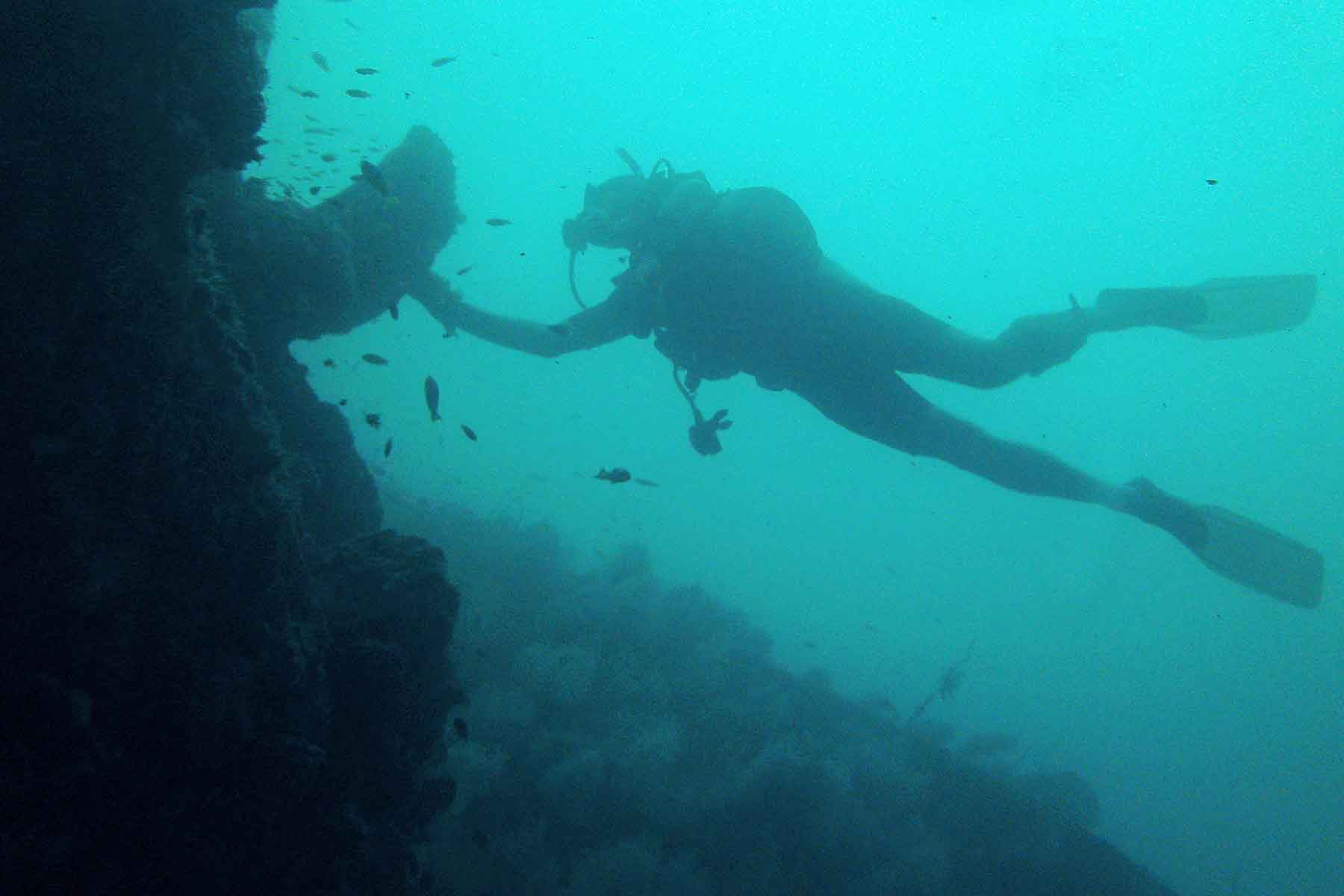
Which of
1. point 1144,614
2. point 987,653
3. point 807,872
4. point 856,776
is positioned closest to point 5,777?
point 807,872

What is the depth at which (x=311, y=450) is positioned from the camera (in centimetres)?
571

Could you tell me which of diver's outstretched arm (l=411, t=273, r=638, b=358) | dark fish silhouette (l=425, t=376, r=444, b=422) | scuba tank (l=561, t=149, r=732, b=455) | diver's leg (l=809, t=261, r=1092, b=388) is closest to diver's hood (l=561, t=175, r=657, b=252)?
scuba tank (l=561, t=149, r=732, b=455)

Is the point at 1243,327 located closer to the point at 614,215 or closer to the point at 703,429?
the point at 703,429

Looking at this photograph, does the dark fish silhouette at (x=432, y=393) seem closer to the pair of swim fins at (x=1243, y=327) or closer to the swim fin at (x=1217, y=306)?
the swim fin at (x=1217, y=306)

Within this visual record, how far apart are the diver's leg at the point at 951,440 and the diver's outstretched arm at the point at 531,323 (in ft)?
7.58

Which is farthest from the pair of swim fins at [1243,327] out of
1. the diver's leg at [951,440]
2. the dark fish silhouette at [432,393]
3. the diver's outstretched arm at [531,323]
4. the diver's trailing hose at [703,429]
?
the dark fish silhouette at [432,393]

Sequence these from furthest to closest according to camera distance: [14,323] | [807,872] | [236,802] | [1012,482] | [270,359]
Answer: [807,872]
[1012,482]
[270,359]
[236,802]
[14,323]

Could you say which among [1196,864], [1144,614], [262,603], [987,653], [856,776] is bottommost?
[1144,614]

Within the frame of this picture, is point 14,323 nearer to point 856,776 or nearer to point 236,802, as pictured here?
point 236,802

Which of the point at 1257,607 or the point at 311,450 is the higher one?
the point at 311,450

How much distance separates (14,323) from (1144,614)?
166058 millimetres

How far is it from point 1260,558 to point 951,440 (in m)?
4.48

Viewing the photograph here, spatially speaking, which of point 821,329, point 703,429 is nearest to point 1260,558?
point 821,329

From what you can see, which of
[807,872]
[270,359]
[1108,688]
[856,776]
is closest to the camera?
[270,359]
